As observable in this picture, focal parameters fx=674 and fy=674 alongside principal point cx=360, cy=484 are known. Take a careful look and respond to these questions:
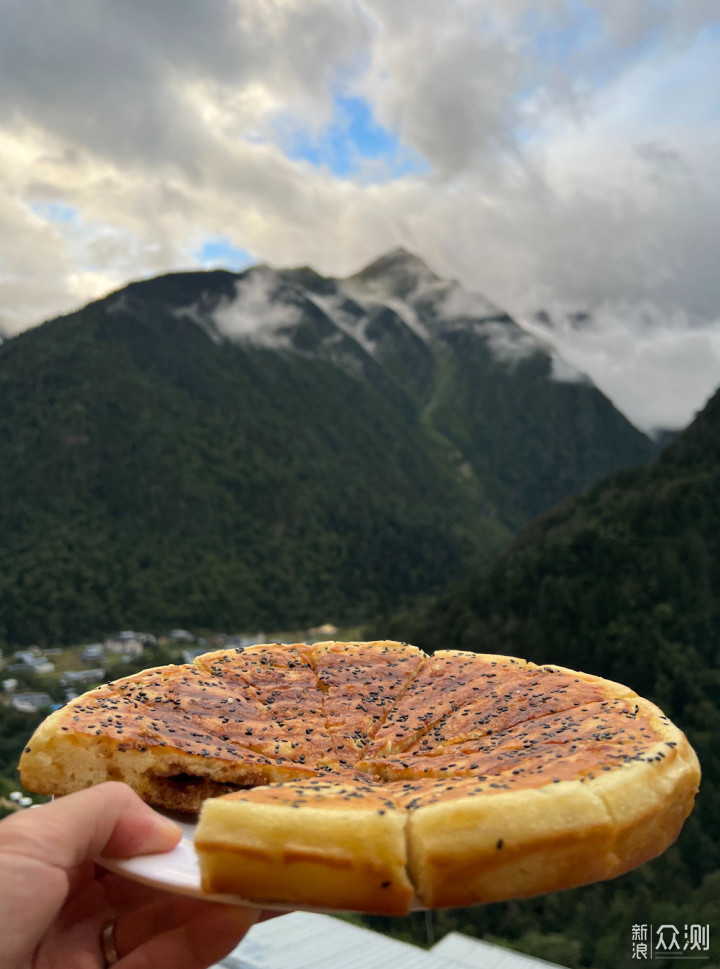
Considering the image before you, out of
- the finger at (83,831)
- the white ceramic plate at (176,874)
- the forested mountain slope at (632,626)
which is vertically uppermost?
the finger at (83,831)

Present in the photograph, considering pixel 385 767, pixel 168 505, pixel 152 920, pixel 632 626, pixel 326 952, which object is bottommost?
pixel 326 952

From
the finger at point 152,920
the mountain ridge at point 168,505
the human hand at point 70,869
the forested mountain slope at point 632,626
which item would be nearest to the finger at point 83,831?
the human hand at point 70,869

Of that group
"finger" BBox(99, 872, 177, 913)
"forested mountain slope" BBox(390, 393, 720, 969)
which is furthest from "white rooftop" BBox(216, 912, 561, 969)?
"forested mountain slope" BBox(390, 393, 720, 969)

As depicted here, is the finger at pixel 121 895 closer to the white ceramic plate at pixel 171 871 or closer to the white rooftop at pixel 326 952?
the white ceramic plate at pixel 171 871

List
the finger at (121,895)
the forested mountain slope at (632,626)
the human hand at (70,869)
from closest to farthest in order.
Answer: the human hand at (70,869), the finger at (121,895), the forested mountain slope at (632,626)

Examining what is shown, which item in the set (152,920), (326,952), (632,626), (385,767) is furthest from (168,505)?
(385,767)

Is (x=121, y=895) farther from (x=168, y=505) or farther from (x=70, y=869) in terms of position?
(x=168, y=505)

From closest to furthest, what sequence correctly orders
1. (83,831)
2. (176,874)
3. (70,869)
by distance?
1. (176,874)
2. (83,831)
3. (70,869)
